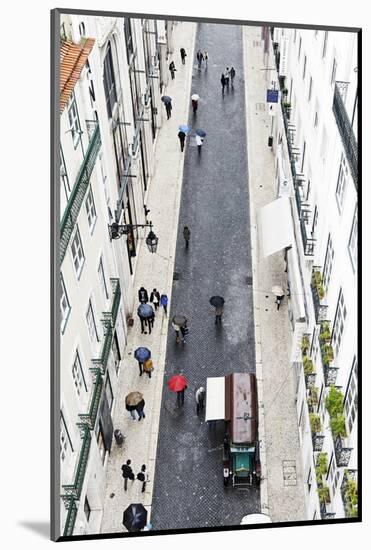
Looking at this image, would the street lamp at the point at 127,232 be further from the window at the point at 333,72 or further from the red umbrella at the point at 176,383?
the window at the point at 333,72

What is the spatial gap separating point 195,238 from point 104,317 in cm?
869

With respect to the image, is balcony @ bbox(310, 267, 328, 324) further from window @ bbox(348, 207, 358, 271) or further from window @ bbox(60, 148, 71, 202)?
window @ bbox(60, 148, 71, 202)

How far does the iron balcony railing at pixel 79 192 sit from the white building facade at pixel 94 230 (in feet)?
0.09

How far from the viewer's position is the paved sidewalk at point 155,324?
22703 millimetres

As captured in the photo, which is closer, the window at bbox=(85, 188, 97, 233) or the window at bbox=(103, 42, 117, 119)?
the window at bbox=(85, 188, 97, 233)

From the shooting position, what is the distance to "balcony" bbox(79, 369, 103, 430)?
798 inches

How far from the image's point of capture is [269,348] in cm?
2700

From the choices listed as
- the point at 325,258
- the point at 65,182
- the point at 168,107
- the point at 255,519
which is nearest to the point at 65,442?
the point at 255,519

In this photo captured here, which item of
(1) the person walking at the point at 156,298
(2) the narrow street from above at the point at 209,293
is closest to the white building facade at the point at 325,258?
(2) the narrow street from above at the point at 209,293

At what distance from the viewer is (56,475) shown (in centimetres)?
1539

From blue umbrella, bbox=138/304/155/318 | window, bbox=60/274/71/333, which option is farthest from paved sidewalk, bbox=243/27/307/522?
window, bbox=60/274/71/333

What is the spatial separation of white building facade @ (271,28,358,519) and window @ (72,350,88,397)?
6.16 m

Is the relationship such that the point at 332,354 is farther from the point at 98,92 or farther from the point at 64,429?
the point at 98,92

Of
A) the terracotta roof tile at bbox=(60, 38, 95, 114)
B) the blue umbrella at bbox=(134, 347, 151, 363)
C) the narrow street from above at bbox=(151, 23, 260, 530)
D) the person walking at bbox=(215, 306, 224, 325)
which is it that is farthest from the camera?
the person walking at bbox=(215, 306, 224, 325)
